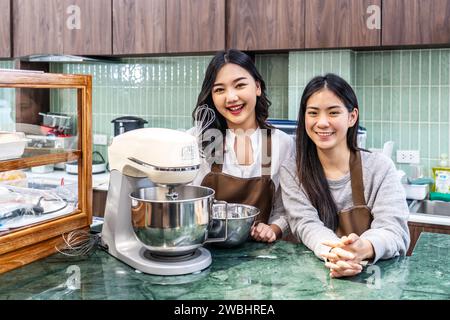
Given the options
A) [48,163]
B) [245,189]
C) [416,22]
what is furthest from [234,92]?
[416,22]

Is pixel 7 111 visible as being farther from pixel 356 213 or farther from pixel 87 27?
pixel 87 27

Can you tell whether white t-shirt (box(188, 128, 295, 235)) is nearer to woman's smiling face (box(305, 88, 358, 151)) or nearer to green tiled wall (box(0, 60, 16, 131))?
woman's smiling face (box(305, 88, 358, 151))

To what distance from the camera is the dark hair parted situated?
179cm

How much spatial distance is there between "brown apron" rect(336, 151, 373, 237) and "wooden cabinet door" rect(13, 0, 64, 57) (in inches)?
96.3

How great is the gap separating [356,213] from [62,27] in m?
2.52

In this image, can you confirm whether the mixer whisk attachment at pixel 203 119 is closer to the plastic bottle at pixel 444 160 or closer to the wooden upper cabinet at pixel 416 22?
the wooden upper cabinet at pixel 416 22

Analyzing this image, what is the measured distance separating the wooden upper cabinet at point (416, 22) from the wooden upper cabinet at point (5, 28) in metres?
2.49

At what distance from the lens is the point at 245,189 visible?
179 centimetres

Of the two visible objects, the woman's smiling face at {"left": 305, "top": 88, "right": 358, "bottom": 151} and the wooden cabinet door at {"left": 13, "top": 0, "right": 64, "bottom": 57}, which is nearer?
the woman's smiling face at {"left": 305, "top": 88, "right": 358, "bottom": 151}

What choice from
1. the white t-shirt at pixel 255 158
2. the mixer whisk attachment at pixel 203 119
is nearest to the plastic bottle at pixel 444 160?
the white t-shirt at pixel 255 158

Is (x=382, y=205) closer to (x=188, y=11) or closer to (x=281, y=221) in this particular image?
(x=281, y=221)

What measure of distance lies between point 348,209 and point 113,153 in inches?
29.0

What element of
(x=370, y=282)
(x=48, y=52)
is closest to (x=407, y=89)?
(x=370, y=282)

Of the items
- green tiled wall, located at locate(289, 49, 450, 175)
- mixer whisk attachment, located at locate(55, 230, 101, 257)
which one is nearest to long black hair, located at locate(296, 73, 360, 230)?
mixer whisk attachment, located at locate(55, 230, 101, 257)
